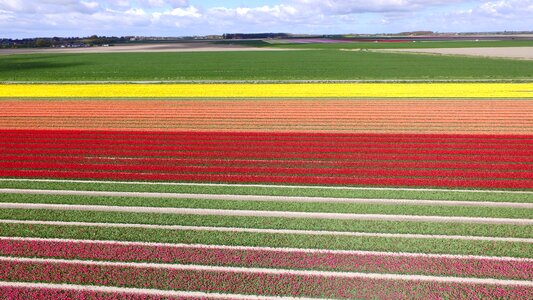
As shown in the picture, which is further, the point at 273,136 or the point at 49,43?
the point at 49,43

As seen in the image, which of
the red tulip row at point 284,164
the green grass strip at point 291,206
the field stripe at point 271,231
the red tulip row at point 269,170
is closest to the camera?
the field stripe at point 271,231

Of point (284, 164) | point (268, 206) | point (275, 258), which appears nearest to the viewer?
point (275, 258)

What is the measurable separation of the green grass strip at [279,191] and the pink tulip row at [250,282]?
328 cm

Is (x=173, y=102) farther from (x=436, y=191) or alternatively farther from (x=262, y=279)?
(x=262, y=279)

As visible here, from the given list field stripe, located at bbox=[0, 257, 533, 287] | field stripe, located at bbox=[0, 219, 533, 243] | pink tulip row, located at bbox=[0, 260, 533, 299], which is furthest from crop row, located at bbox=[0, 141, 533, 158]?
pink tulip row, located at bbox=[0, 260, 533, 299]

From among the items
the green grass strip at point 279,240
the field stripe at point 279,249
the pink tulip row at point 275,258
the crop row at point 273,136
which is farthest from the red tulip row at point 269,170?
the pink tulip row at point 275,258

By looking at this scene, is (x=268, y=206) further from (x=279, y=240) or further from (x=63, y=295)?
(x=63, y=295)

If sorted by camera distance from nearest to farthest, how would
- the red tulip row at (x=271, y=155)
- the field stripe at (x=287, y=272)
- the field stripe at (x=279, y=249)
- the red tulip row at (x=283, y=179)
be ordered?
the field stripe at (x=287, y=272) < the field stripe at (x=279, y=249) < the red tulip row at (x=283, y=179) < the red tulip row at (x=271, y=155)

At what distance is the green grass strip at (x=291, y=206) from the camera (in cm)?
857

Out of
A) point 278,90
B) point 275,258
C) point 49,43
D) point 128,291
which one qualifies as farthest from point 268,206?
point 49,43

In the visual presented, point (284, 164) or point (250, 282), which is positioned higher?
point (284, 164)

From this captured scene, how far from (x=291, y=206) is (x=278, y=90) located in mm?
17920

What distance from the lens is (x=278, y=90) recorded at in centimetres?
2634

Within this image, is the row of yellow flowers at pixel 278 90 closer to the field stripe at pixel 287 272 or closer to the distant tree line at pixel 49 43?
the field stripe at pixel 287 272
